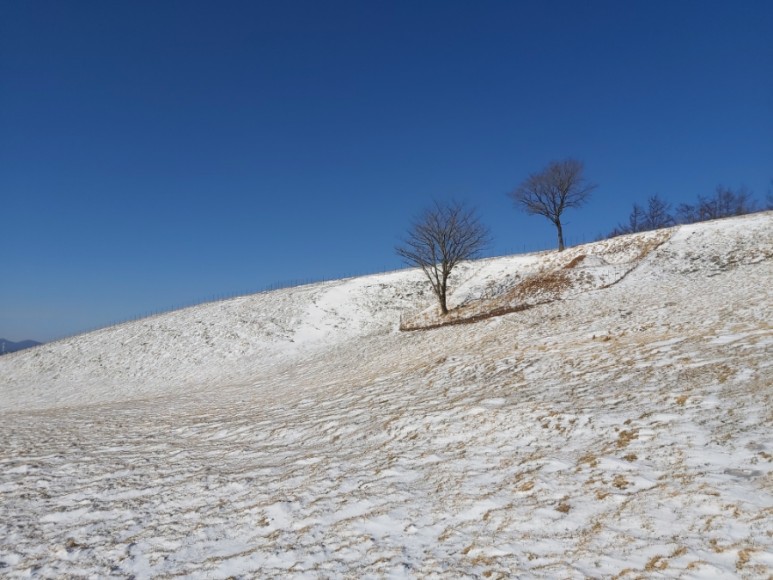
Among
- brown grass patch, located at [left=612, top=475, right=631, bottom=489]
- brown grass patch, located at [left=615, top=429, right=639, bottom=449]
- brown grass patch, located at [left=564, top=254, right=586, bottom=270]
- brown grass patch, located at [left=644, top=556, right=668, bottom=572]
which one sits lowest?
brown grass patch, located at [left=644, top=556, right=668, bottom=572]

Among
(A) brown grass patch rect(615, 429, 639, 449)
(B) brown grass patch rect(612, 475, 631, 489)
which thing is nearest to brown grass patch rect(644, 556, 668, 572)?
(B) brown grass patch rect(612, 475, 631, 489)

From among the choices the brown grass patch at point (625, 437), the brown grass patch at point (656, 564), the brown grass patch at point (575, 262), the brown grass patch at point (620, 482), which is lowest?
the brown grass patch at point (656, 564)

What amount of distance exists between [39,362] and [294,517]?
1396 inches

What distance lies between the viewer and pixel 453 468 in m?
5.72

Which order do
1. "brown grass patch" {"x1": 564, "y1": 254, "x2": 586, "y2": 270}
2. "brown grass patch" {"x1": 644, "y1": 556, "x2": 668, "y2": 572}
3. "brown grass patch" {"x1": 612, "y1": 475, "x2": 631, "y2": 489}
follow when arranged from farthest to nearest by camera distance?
"brown grass patch" {"x1": 564, "y1": 254, "x2": 586, "y2": 270}
"brown grass patch" {"x1": 612, "y1": 475, "x2": 631, "y2": 489}
"brown grass patch" {"x1": 644, "y1": 556, "x2": 668, "y2": 572}

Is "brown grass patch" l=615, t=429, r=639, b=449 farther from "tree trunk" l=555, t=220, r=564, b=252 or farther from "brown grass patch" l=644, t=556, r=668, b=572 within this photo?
"tree trunk" l=555, t=220, r=564, b=252

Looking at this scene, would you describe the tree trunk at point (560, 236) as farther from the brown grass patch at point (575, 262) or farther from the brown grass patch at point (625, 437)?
the brown grass patch at point (625, 437)

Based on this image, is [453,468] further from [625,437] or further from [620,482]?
[625,437]

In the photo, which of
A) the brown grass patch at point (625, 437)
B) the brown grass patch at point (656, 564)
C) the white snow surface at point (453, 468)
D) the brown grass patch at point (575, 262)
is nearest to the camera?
the brown grass patch at point (656, 564)

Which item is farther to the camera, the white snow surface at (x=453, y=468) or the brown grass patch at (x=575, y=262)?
the brown grass patch at (x=575, y=262)

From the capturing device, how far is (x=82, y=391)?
2319 cm

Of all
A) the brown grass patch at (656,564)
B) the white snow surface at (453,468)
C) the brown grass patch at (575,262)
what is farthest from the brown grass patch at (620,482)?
the brown grass patch at (575,262)

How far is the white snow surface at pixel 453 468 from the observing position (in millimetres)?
3838

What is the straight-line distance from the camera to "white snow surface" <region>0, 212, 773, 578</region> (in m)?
3.84
